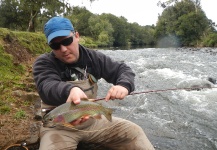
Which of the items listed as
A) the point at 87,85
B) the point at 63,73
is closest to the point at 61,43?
the point at 63,73

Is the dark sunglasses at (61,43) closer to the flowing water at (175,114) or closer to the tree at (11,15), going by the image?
the flowing water at (175,114)

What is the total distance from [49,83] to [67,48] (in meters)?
0.52

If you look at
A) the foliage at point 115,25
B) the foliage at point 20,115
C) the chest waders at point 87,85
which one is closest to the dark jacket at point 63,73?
the chest waders at point 87,85

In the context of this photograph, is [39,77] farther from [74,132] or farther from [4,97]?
[4,97]

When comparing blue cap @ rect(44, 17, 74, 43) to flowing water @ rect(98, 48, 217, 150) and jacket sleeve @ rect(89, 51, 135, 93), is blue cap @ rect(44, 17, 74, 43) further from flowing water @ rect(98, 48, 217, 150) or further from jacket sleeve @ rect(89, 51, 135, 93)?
flowing water @ rect(98, 48, 217, 150)

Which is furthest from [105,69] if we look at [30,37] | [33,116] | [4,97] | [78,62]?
[30,37]

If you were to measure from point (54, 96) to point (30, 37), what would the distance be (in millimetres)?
15369

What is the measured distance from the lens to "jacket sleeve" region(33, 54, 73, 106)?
274 centimetres

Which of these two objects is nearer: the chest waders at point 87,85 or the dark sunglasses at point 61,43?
the dark sunglasses at point 61,43

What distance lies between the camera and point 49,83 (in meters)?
2.92

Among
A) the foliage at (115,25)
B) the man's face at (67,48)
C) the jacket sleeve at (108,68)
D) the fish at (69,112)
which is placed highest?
the foliage at (115,25)

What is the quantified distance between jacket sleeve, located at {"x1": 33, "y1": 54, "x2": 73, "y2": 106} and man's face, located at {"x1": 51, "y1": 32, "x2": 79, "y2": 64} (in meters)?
0.17

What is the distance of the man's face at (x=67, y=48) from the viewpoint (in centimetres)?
309

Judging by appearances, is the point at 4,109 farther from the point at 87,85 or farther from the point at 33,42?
the point at 33,42
